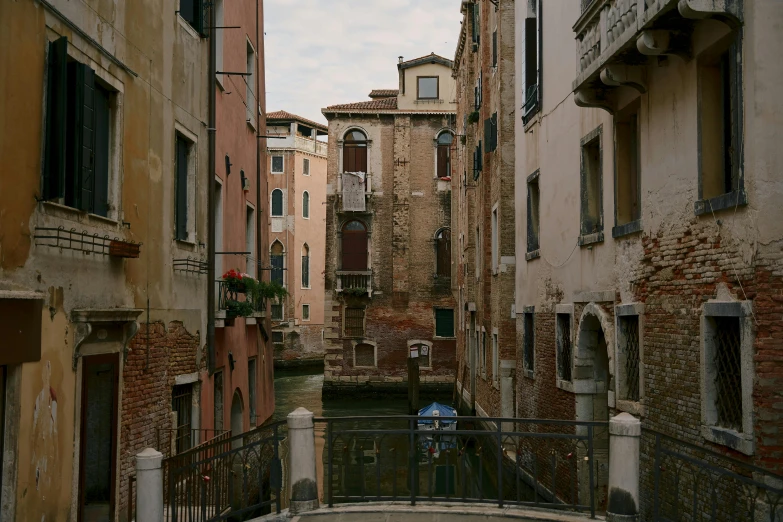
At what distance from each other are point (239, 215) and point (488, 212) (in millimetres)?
7483

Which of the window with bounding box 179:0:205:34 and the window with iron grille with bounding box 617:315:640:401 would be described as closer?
the window with iron grille with bounding box 617:315:640:401

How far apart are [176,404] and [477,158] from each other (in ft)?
43.8

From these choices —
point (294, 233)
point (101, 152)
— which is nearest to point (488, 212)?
point (101, 152)

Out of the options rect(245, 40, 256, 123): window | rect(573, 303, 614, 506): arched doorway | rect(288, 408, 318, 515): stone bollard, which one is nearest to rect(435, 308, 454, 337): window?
rect(245, 40, 256, 123): window

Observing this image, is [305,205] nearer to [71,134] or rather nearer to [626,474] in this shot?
[71,134]

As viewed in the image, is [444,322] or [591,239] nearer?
[591,239]

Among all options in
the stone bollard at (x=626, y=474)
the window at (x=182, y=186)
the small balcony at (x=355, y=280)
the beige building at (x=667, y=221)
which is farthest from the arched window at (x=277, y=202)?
the stone bollard at (x=626, y=474)

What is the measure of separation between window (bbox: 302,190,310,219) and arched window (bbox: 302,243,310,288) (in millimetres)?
1614

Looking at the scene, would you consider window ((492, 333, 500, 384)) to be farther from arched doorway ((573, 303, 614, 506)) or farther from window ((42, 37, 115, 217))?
window ((42, 37, 115, 217))

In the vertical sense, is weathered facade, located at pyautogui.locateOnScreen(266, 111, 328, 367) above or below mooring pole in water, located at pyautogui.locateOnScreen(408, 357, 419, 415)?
above

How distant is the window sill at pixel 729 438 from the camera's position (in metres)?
6.79

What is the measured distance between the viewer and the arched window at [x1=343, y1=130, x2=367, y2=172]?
113 feet

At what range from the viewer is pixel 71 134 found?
280 inches

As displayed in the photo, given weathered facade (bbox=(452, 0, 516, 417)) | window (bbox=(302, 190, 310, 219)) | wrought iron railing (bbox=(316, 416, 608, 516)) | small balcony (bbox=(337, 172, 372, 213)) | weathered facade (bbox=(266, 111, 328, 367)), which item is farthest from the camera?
window (bbox=(302, 190, 310, 219))
